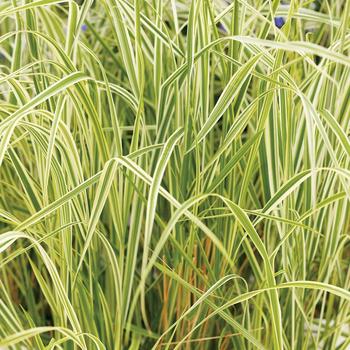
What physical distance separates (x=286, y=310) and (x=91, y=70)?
474 millimetres

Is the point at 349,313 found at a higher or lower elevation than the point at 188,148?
lower

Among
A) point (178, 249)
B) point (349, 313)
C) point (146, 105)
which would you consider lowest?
point (349, 313)

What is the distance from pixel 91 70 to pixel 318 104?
367 mm

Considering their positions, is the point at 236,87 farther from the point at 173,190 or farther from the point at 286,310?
the point at 286,310

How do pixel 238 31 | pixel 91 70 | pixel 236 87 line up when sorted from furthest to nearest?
1. pixel 91 70
2. pixel 238 31
3. pixel 236 87

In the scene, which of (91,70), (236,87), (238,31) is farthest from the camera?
(91,70)

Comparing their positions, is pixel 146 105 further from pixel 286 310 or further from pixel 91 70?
pixel 286 310

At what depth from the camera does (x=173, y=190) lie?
943 millimetres

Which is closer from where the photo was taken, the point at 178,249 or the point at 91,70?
the point at 178,249

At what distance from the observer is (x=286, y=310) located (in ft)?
3.08

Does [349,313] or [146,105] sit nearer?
[349,313]

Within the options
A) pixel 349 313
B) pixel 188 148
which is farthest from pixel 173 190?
pixel 349 313

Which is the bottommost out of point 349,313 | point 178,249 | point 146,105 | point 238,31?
point 349,313

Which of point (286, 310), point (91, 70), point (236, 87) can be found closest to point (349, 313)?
point (286, 310)
